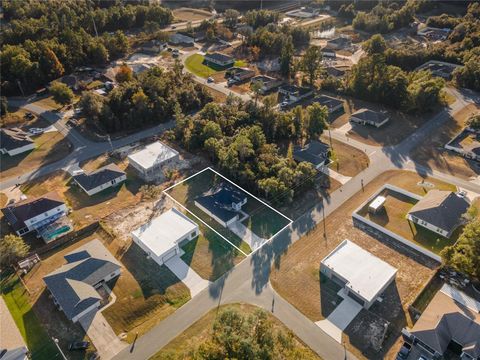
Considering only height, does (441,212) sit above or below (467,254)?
below

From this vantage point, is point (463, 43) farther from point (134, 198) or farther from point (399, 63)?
point (134, 198)

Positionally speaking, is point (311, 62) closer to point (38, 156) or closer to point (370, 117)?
point (370, 117)

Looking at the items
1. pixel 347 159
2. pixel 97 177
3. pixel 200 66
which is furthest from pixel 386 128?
pixel 200 66

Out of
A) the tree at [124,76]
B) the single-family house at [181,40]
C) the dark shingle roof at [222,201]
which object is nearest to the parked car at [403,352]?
the dark shingle roof at [222,201]

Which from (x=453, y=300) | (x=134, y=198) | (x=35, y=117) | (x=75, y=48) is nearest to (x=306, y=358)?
(x=453, y=300)

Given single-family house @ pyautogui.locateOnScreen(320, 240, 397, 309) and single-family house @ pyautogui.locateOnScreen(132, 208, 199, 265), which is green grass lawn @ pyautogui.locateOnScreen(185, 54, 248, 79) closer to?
single-family house @ pyautogui.locateOnScreen(132, 208, 199, 265)

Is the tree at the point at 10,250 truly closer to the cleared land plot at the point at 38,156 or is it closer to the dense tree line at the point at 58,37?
the cleared land plot at the point at 38,156

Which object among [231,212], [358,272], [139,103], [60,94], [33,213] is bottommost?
[231,212]

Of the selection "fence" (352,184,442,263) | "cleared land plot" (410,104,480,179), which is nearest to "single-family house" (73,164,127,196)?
"fence" (352,184,442,263)
